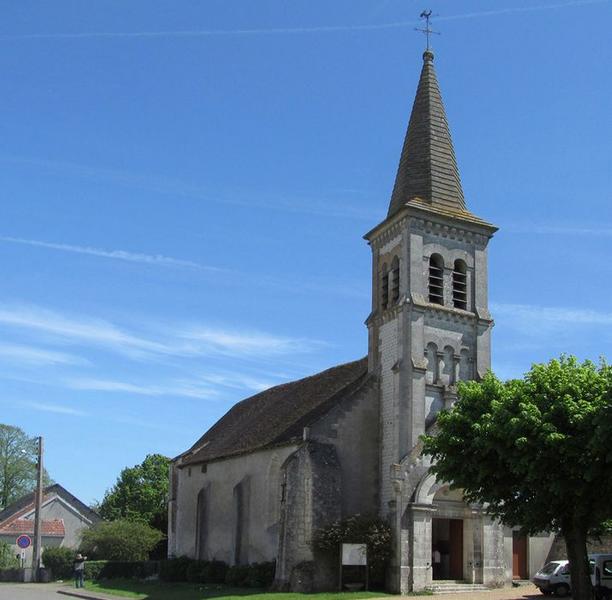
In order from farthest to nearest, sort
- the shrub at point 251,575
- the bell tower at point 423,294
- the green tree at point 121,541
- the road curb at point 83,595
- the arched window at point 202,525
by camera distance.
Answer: the green tree at point 121,541
the arched window at point 202,525
the bell tower at point 423,294
the shrub at point 251,575
the road curb at point 83,595

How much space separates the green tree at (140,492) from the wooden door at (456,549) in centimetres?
3812

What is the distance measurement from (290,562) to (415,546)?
16.2ft

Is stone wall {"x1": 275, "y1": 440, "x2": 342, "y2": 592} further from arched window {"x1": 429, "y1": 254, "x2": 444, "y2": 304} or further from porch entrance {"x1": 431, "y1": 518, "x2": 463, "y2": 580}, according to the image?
arched window {"x1": 429, "y1": 254, "x2": 444, "y2": 304}

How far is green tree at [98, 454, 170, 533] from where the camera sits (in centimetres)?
7119

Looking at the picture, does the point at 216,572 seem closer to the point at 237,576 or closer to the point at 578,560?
the point at 237,576

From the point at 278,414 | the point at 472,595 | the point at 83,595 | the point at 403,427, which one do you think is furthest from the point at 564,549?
the point at 83,595

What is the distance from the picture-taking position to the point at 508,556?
35469 mm

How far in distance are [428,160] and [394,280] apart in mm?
6033

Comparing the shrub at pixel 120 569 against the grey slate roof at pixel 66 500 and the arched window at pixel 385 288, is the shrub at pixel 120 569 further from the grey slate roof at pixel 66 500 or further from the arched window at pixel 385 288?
the grey slate roof at pixel 66 500

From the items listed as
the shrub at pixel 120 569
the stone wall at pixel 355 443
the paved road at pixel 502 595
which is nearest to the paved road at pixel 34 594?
the shrub at pixel 120 569

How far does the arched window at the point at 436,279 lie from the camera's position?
37.0 meters

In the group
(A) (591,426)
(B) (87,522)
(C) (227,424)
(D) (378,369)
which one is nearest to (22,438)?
(B) (87,522)

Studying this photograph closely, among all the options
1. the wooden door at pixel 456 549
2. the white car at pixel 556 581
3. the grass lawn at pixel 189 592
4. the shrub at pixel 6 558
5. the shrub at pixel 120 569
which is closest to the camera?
the grass lawn at pixel 189 592

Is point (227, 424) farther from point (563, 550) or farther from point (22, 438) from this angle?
point (22, 438)
